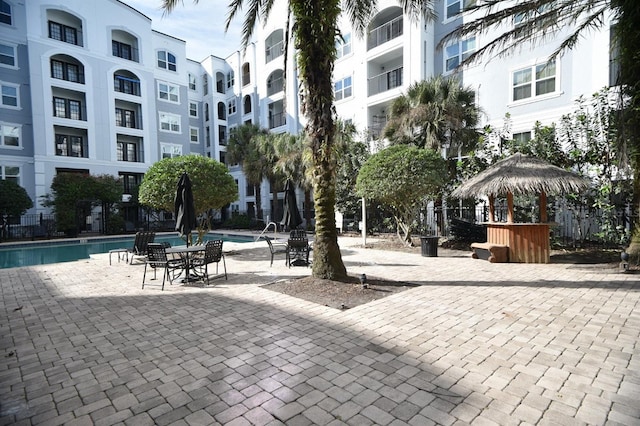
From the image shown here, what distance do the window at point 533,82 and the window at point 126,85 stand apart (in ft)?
104

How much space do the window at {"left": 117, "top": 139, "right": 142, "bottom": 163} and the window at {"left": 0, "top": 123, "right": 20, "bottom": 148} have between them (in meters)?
7.12

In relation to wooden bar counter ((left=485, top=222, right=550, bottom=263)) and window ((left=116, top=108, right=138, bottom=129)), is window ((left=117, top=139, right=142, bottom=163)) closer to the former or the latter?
window ((left=116, top=108, right=138, bottom=129))

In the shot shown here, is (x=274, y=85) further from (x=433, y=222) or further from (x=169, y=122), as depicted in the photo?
(x=433, y=222)

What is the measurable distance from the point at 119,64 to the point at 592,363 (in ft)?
123

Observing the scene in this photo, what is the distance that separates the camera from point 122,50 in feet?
104

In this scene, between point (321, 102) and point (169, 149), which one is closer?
point (321, 102)

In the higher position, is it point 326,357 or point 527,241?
point 527,241

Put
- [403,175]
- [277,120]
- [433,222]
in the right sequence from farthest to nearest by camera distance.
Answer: [277,120] < [433,222] < [403,175]

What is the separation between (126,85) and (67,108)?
217 inches

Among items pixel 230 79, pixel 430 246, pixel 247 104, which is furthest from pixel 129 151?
pixel 430 246

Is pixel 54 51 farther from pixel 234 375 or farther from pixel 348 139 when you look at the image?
pixel 234 375

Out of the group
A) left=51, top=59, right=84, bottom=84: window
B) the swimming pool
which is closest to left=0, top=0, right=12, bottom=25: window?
left=51, top=59, right=84, bottom=84: window

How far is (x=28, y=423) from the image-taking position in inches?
116

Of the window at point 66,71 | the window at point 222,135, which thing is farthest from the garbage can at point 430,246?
the window at point 222,135
